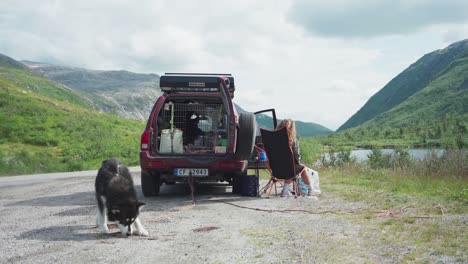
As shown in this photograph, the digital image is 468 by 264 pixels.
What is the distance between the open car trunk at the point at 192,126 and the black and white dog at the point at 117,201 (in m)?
3.27

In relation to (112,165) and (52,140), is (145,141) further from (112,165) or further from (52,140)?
(52,140)

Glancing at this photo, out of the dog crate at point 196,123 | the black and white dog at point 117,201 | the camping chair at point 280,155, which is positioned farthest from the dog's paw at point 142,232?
the camping chair at point 280,155

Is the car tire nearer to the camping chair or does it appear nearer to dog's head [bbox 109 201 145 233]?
the camping chair

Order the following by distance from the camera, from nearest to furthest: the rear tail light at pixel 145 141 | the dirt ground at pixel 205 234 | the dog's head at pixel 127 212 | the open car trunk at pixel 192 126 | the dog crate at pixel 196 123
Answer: the dirt ground at pixel 205 234 < the dog's head at pixel 127 212 < the rear tail light at pixel 145 141 < the open car trunk at pixel 192 126 < the dog crate at pixel 196 123

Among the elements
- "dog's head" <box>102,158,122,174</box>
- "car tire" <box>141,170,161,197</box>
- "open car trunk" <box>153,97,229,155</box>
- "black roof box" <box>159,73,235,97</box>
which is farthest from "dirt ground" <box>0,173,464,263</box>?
"black roof box" <box>159,73,235,97</box>

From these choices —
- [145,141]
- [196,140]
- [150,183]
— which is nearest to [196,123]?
[196,140]

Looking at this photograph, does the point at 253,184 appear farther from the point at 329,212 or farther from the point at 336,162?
the point at 336,162

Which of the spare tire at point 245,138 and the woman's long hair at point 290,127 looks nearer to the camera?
the spare tire at point 245,138

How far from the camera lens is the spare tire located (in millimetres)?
9773

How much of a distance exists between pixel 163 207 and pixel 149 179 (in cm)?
158

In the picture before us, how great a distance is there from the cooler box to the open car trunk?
2.99 ft

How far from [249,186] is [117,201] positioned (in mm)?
4496

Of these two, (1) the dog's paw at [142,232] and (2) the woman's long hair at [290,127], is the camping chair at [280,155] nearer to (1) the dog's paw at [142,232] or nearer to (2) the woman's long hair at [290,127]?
(2) the woman's long hair at [290,127]

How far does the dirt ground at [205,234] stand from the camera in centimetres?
493
